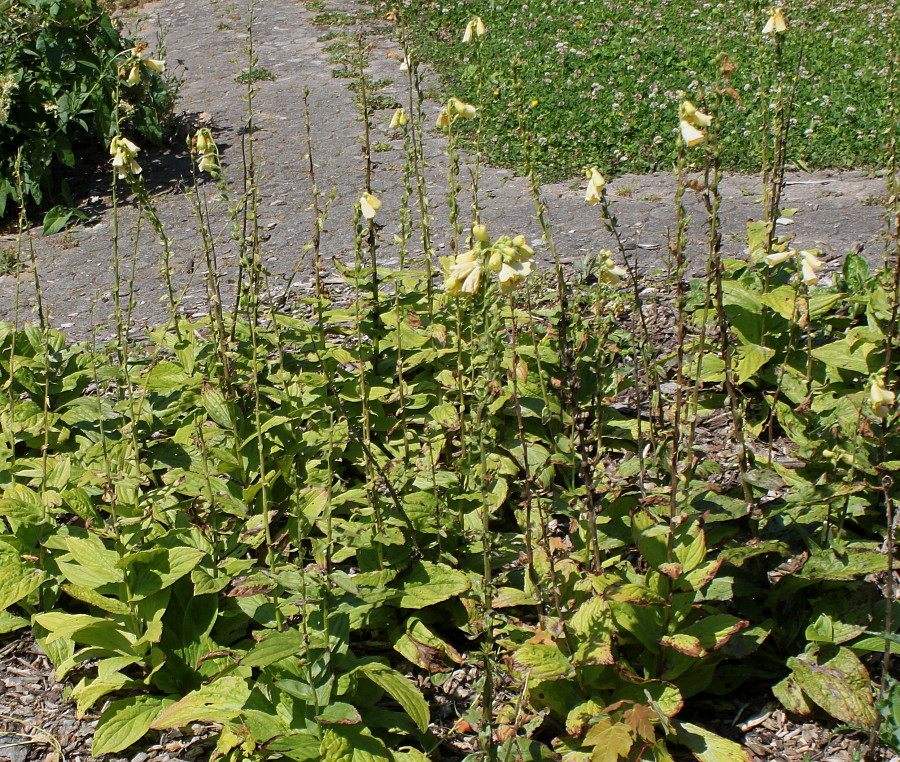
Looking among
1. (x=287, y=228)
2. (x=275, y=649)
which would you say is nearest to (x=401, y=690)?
(x=275, y=649)

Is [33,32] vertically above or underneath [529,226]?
above

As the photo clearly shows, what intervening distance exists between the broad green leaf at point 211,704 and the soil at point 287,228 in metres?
0.22

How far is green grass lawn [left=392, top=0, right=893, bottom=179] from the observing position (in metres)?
6.62

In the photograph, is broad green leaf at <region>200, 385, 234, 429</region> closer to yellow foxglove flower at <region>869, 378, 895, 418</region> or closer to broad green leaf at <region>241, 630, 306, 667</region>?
broad green leaf at <region>241, 630, 306, 667</region>

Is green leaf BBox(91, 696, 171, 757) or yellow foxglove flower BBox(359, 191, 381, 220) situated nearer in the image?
green leaf BBox(91, 696, 171, 757)

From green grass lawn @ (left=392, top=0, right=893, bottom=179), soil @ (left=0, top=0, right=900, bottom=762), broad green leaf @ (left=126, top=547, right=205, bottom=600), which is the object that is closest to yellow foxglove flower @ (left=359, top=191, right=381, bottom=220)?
soil @ (left=0, top=0, right=900, bottom=762)

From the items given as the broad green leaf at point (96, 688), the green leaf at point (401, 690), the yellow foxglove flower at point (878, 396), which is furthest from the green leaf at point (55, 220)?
the yellow foxglove flower at point (878, 396)

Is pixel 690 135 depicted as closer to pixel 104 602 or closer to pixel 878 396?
pixel 878 396

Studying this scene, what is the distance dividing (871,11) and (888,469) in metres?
9.77

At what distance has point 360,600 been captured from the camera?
7.97 feet

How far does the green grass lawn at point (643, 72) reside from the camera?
261 inches

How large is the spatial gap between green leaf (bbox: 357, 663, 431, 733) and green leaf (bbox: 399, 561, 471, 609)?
23 cm

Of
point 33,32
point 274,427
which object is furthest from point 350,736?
point 33,32

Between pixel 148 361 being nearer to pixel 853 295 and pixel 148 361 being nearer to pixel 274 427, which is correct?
pixel 274 427
